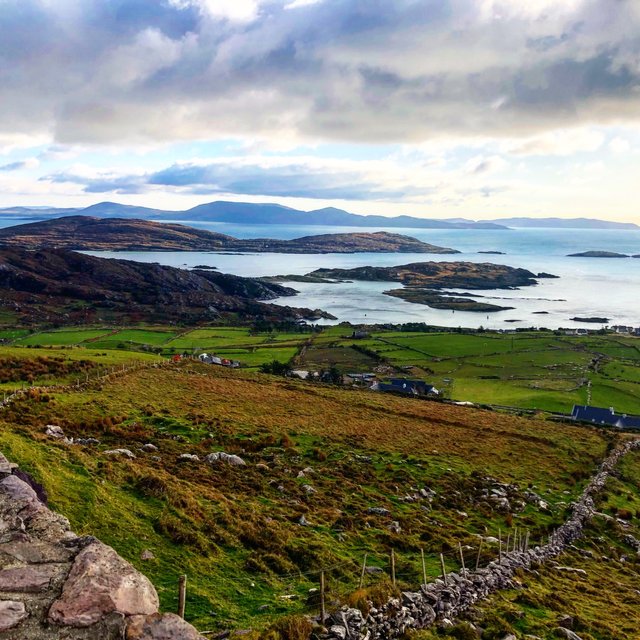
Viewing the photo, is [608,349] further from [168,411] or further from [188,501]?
[188,501]

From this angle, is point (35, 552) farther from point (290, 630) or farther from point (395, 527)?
point (395, 527)

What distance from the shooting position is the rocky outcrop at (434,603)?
10391 mm

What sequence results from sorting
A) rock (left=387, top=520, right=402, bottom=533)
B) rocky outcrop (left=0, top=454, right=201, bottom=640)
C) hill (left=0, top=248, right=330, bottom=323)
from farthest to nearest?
hill (left=0, top=248, right=330, bottom=323) → rock (left=387, top=520, right=402, bottom=533) → rocky outcrop (left=0, top=454, right=201, bottom=640)

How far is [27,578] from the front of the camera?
26.5ft

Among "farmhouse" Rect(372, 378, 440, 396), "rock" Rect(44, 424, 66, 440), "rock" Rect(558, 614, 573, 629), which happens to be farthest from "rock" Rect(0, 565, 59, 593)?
"farmhouse" Rect(372, 378, 440, 396)

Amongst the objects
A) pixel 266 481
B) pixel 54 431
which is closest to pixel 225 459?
pixel 266 481

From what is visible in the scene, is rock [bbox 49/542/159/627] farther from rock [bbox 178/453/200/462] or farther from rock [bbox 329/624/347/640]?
rock [bbox 178/453/200/462]

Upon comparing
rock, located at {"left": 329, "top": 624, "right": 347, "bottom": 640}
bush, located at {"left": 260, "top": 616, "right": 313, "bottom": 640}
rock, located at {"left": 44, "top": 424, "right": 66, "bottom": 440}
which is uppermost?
bush, located at {"left": 260, "top": 616, "right": 313, "bottom": 640}

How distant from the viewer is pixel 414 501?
23.5m

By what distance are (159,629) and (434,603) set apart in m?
7.79

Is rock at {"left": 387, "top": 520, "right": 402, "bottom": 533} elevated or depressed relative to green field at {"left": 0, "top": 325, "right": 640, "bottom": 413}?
elevated

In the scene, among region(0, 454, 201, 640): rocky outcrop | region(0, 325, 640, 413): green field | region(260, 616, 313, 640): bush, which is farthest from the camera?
region(0, 325, 640, 413): green field

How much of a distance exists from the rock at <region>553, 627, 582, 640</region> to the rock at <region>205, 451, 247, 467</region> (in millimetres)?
14791

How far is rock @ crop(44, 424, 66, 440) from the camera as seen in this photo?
73.5 ft
